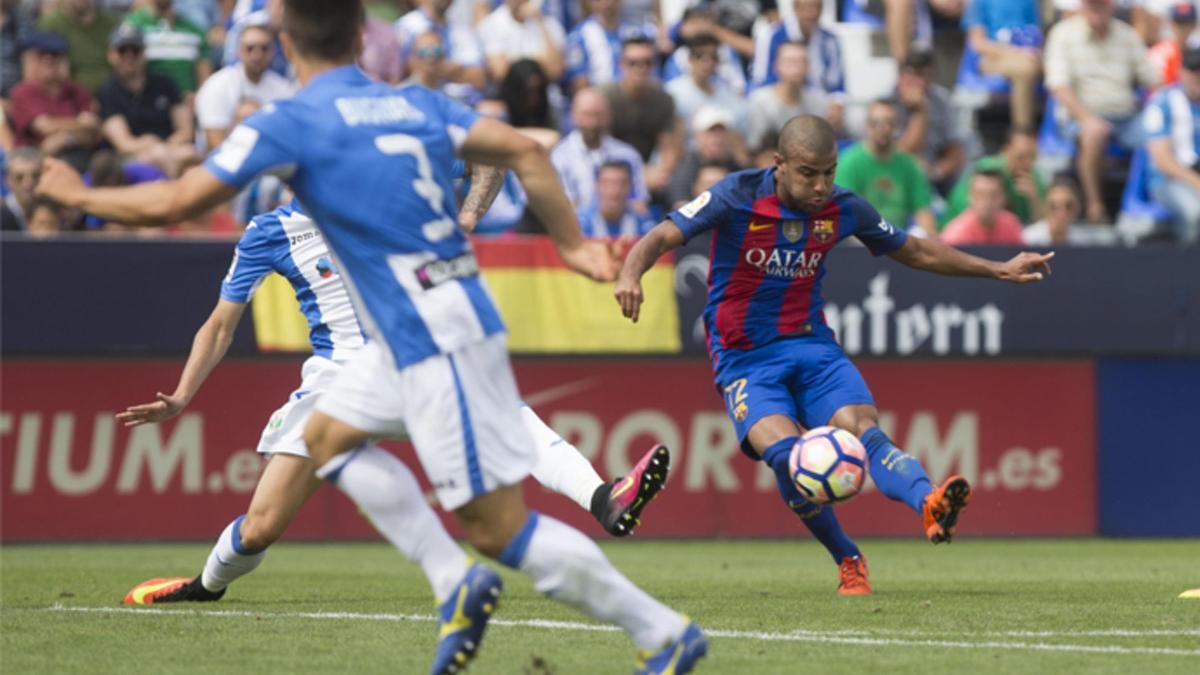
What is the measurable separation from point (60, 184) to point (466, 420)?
132cm

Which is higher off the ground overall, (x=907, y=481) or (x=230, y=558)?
(x=907, y=481)

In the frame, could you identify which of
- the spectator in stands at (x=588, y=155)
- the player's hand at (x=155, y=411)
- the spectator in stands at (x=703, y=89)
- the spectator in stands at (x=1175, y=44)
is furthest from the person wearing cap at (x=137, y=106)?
the spectator in stands at (x=1175, y=44)

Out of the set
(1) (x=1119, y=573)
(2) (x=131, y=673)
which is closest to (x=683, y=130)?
(1) (x=1119, y=573)

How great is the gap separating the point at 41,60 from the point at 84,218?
149 cm

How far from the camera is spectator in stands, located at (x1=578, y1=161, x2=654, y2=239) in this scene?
1488cm

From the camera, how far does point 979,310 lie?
14781 mm

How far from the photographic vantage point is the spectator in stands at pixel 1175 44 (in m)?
18.1

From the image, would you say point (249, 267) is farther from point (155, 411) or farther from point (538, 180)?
point (538, 180)

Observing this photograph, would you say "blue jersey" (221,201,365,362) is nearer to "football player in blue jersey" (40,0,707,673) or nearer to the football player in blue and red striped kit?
the football player in blue and red striped kit

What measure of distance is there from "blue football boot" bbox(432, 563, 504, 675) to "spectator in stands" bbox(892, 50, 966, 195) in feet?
37.0

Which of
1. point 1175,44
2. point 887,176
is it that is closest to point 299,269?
point 887,176

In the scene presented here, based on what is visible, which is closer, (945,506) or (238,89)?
(945,506)

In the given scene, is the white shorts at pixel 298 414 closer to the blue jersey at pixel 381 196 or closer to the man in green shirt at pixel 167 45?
the blue jersey at pixel 381 196

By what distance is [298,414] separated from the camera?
8.60m
